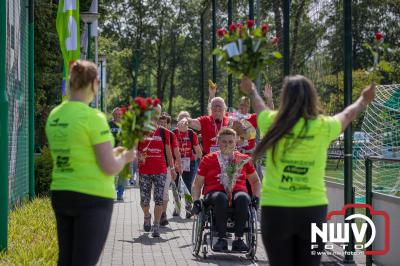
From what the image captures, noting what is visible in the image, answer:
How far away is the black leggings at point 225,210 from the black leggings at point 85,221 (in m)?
4.15

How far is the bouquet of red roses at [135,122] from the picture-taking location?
201 inches

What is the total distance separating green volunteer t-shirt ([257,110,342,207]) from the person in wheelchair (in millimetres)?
4268

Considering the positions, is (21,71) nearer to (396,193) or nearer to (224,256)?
(224,256)

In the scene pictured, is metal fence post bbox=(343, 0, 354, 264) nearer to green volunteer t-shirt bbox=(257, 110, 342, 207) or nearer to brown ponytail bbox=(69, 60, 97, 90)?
green volunteer t-shirt bbox=(257, 110, 342, 207)

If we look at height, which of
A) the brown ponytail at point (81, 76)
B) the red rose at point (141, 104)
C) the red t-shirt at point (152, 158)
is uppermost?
the brown ponytail at point (81, 76)

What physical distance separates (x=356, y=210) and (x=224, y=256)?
5.40ft

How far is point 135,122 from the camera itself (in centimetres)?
514

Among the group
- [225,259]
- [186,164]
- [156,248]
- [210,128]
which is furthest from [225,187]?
[186,164]

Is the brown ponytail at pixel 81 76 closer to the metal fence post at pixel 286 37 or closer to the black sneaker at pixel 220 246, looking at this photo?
the black sneaker at pixel 220 246

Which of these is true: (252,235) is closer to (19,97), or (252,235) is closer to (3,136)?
(3,136)

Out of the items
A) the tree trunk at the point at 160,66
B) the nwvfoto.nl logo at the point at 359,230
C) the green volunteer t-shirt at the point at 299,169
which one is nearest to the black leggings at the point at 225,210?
the nwvfoto.nl logo at the point at 359,230

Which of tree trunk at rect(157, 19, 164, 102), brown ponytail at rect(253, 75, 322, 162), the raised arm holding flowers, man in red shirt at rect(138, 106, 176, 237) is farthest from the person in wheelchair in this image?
tree trunk at rect(157, 19, 164, 102)

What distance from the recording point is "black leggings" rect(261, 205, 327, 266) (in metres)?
4.64

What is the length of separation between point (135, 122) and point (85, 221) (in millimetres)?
731
